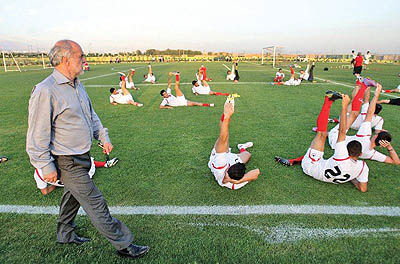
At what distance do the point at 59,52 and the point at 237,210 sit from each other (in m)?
2.81

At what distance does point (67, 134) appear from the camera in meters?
2.27

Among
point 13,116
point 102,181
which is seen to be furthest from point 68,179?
point 13,116

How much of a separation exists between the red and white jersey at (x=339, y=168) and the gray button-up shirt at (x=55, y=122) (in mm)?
3473

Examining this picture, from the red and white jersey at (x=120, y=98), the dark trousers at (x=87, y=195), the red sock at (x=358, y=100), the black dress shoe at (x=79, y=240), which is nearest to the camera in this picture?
the dark trousers at (x=87, y=195)

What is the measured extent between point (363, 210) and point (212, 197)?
2099mm

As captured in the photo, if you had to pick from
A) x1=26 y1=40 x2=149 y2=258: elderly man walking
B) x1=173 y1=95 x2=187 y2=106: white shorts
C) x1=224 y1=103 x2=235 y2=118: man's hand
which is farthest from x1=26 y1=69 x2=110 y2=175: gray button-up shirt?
x1=173 y1=95 x2=187 y2=106: white shorts

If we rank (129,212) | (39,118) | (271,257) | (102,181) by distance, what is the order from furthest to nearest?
(102,181)
(129,212)
(271,257)
(39,118)

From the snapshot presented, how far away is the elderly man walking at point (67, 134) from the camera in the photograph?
6.94 ft

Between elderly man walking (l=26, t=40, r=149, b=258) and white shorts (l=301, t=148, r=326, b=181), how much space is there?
10.1 ft

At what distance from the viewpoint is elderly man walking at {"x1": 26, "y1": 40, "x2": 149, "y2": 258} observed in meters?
2.11

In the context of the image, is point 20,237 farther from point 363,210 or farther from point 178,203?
point 363,210

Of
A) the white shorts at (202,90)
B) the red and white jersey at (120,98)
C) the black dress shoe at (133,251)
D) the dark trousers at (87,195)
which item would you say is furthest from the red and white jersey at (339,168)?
the white shorts at (202,90)

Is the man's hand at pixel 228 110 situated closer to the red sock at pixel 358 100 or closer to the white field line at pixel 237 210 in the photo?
the white field line at pixel 237 210

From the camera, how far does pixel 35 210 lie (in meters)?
3.41
